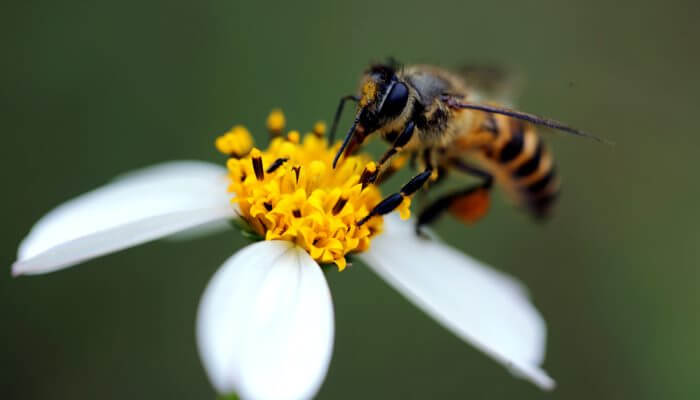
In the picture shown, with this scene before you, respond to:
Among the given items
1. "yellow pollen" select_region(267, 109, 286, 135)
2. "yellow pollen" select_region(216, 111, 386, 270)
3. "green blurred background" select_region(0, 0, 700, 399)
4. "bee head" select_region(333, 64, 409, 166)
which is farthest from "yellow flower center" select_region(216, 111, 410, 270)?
"green blurred background" select_region(0, 0, 700, 399)

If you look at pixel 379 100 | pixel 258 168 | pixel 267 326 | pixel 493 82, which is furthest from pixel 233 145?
pixel 493 82

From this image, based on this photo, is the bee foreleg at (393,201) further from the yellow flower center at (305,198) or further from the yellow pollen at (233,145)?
the yellow pollen at (233,145)

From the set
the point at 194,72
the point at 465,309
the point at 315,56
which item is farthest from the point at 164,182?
the point at 315,56

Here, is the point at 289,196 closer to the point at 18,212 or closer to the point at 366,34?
the point at 18,212

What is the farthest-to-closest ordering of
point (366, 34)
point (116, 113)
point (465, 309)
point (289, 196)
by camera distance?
1. point (366, 34)
2. point (116, 113)
3. point (465, 309)
4. point (289, 196)

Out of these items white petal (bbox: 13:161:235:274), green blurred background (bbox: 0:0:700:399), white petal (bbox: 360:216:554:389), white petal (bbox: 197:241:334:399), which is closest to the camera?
white petal (bbox: 197:241:334:399)

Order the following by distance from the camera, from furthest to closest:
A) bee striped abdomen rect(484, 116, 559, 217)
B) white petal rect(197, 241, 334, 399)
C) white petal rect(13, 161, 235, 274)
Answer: bee striped abdomen rect(484, 116, 559, 217), white petal rect(13, 161, 235, 274), white petal rect(197, 241, 334, 399)

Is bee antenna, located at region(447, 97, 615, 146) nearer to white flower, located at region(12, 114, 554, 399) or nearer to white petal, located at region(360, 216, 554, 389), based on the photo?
white flower, located at region(12, 114, 554, 399)
